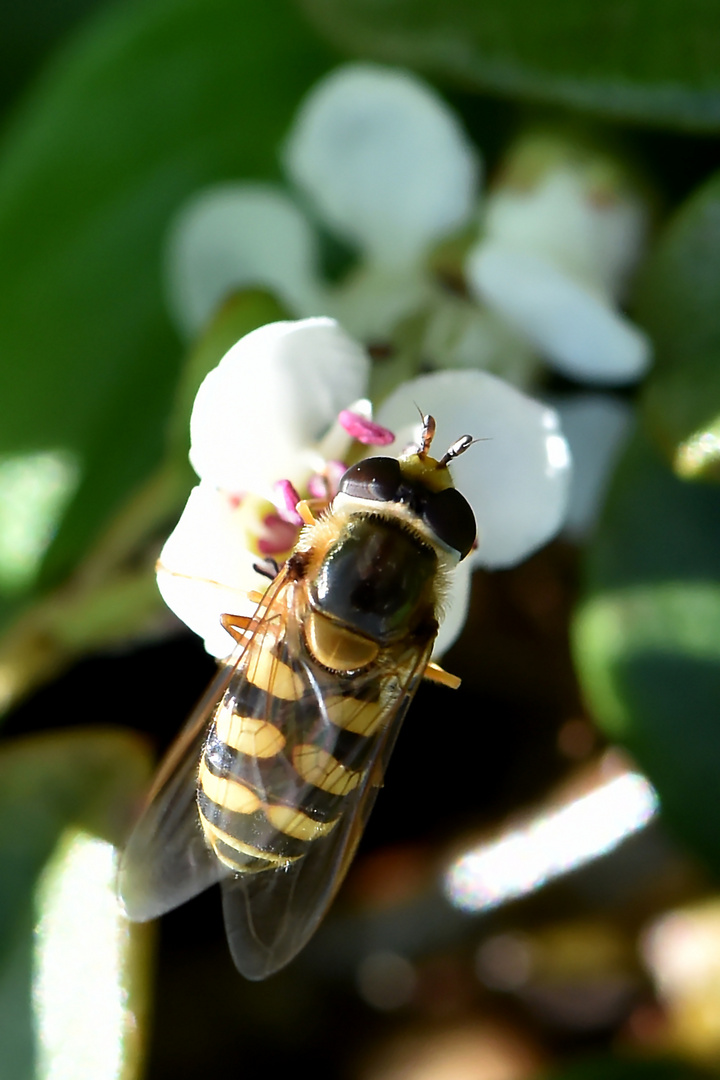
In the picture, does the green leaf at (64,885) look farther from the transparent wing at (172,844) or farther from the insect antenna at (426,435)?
the insect antenna at (426,435)

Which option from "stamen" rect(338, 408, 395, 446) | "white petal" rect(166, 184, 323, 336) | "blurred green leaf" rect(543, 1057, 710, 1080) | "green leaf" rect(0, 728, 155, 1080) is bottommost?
"blurred green leaf" rect(543, 1057, 710, 1080)

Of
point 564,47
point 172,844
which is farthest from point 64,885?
point 564,47

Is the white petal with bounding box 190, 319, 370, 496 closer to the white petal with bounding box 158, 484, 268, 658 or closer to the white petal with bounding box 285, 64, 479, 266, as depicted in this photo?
the white petal with bounding box 158, 484, 268, 658

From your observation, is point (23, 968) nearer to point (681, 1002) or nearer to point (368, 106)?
point (681, 1002)

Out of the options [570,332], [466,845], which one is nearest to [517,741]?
[466,845]

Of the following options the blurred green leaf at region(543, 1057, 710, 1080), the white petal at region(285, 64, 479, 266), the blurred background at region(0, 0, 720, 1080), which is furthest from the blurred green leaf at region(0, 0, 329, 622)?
the blurred green leaf at region(543, 1057, 710, 1080)

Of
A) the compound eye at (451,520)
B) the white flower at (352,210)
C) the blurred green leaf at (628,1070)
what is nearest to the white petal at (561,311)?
the white flower at (352,210)
